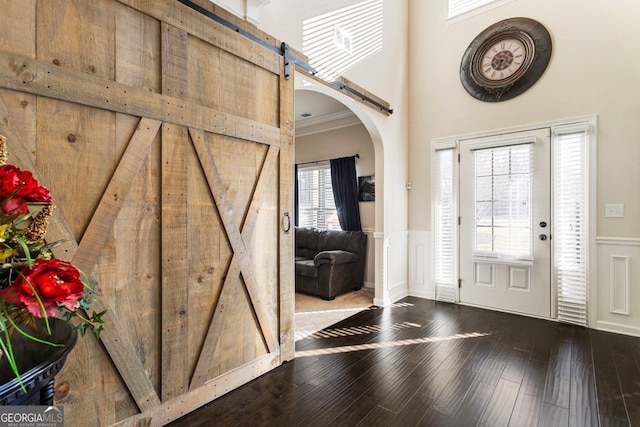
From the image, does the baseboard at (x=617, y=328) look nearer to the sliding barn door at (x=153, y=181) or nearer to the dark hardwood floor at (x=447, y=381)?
the dark hardwood floor at (x=447, y=381)

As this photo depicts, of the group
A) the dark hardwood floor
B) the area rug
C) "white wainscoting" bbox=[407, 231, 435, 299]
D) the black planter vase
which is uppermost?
the black planter vase

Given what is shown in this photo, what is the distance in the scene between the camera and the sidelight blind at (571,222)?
130 inches

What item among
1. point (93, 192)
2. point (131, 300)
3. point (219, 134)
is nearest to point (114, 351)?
point (131, 300)

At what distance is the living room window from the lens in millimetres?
5766

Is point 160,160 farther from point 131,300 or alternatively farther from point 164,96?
point 131,300

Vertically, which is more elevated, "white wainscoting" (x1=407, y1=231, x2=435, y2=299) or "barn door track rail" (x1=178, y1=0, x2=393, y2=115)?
"barn door track rail" (x1=178, y1=0, x2=393, y2=115)

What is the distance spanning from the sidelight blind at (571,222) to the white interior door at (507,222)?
9cm

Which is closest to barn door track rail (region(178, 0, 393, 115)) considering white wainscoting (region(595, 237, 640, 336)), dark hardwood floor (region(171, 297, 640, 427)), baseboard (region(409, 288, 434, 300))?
dark hardwood floor (region(171, 297, 640, 427))

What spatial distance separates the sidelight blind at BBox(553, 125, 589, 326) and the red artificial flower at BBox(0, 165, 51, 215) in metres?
4.31

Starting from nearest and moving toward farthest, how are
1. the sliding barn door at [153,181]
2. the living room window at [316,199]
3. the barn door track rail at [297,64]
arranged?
1. the sliding barn door at [153,181]
2. the barn door track rail at [297,64]
3. the living room window at [316,199]

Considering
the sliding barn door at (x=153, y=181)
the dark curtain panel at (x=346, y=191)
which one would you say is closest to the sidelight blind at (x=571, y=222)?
the dark curtain panel at (x=346, y=191)

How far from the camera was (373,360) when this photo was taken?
8.45ft

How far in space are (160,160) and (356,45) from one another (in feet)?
8.89

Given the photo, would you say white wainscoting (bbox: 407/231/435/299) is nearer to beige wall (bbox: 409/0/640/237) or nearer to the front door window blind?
beige wall (bbox: 409/0/640/237)
